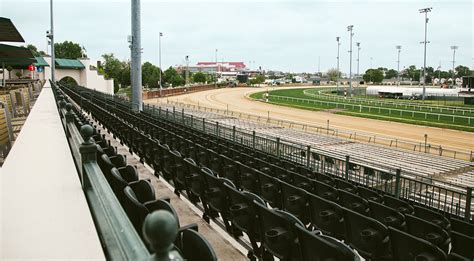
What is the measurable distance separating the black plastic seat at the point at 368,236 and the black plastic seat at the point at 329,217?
11.4 inches

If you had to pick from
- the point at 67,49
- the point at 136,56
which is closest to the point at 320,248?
the point at 136,56

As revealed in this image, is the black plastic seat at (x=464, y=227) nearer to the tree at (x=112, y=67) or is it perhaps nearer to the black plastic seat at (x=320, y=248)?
the black plastic seat at (x=320, y=248)

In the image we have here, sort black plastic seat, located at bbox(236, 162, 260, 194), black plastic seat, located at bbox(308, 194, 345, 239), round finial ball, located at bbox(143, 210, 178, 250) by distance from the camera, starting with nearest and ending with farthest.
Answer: round finial ball, located at bbox(143, 210, 178, 250) → black plastic seat, located at bbox(308, 194, 345, 239) → black plastic seat, located at bbox(236, 162, 260, 194)

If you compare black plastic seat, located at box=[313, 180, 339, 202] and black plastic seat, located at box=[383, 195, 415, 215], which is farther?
black plastic seat, located at box=[313, 180, 339, 202]

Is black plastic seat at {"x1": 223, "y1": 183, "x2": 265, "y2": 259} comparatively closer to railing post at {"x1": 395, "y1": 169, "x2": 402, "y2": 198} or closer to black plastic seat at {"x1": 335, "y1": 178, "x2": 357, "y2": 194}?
black plastic seat at {"x1": 335, "y1": 178, "x2": 357, "y2": 194}

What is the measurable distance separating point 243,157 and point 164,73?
131036 millimetres

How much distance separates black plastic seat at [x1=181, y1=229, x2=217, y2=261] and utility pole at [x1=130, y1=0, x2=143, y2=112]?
18.3 meters

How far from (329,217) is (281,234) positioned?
1.52m

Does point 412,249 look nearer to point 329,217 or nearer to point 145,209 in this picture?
point 329,217

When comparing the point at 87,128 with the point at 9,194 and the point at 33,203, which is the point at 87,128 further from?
the point at 9,194

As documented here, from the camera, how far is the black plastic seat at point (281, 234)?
4.48m

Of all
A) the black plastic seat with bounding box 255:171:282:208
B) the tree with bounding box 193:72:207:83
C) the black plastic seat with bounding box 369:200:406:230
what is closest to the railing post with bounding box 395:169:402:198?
the black plastic seat with bounding box 369:200:406:230

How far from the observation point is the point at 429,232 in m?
5.76

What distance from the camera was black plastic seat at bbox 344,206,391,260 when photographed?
501 centimetres
